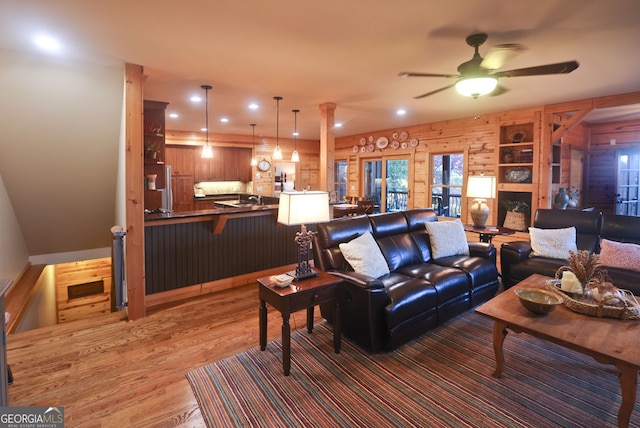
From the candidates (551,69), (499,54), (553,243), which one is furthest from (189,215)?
(553,243)

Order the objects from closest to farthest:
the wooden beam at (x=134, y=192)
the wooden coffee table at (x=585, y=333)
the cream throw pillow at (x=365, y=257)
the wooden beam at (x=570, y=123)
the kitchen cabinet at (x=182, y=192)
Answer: the wooden coffee table at (x=585, y=333)
the cream throw pillow at (x=365, y=257)
the wooden beam at (x=134, y=192)
the wooden beam at (x=570, y=123)
the kitchen cabinet at (x=182, y=192)

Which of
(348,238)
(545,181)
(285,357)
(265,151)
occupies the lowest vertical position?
(285,357)

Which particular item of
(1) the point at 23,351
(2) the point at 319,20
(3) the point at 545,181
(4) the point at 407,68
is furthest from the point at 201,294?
(3) the point at 545,181

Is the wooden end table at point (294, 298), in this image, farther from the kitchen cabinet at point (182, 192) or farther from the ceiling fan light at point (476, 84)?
the kitchen cabinet at point (182, 192)

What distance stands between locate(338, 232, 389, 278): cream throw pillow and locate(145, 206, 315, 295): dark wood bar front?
1768mm

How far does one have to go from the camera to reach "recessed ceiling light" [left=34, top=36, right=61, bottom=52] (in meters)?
2.64

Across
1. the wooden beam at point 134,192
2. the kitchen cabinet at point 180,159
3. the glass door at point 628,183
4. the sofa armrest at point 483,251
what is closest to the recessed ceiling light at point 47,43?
the wooden beam at point 134,192

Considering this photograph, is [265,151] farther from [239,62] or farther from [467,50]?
[467,50]

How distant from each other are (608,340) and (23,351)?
4.29 meters

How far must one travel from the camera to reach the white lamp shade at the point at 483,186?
14.3ft

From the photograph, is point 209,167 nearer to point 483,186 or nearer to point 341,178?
point 341,178

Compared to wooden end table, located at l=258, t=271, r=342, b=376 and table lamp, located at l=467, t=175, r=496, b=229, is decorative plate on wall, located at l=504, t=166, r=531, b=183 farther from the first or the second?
wooden end table, located at l=258, t=271, r=342, b=376

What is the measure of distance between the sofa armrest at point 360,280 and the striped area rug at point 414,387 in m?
0.58

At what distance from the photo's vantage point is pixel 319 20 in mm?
A: 2393
